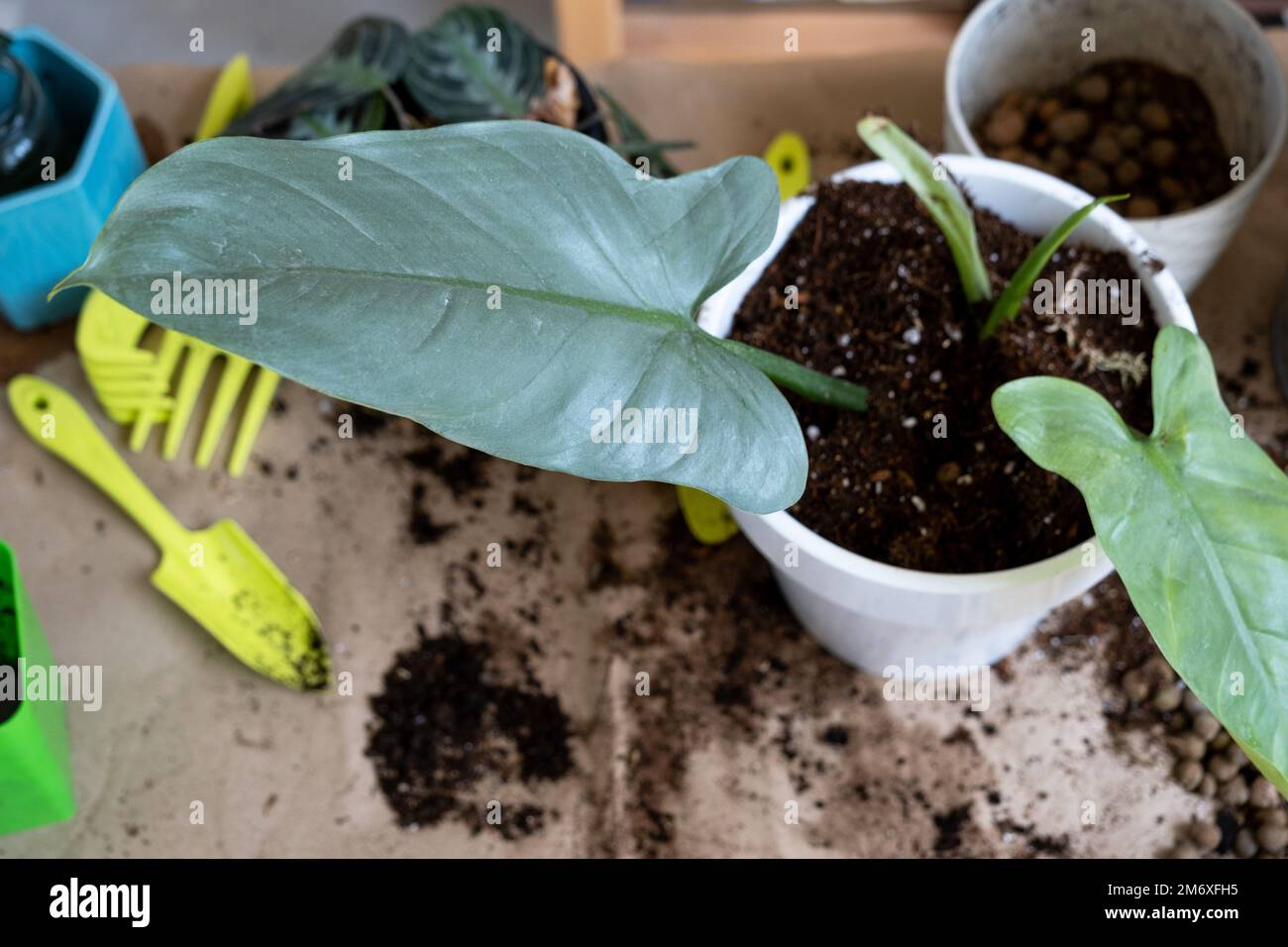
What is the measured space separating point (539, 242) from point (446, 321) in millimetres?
78

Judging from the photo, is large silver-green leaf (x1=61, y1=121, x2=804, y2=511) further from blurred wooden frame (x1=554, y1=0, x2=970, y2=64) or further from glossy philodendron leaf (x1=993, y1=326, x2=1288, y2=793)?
blurred wooden frame (x1=554, y1=0, x2=970, y2=64)

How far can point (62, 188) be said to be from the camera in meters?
1.01

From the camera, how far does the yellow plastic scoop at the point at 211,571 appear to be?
1.02 metres

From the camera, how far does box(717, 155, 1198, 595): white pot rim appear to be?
739 millimetres

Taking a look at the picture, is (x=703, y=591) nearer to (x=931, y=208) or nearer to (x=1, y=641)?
(x=931, y=208)

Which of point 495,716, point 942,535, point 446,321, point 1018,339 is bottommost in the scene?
point 495,716

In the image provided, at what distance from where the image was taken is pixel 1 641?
0.91 metres

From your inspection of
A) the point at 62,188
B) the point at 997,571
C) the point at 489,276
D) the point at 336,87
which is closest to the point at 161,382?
the point at 62,188

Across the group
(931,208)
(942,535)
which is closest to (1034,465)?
(942,535)

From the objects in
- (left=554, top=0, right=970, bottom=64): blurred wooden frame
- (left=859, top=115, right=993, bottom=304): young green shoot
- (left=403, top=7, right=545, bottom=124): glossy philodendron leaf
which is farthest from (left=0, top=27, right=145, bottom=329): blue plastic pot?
(left=859, top=115, right=993, bottom=304): young green shoot

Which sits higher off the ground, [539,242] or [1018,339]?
[539,242]

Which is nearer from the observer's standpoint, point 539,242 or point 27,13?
point 539,242

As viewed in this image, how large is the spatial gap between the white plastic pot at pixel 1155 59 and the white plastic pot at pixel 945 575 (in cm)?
13

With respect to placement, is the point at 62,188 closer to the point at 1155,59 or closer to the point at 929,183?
the point at 929,183
